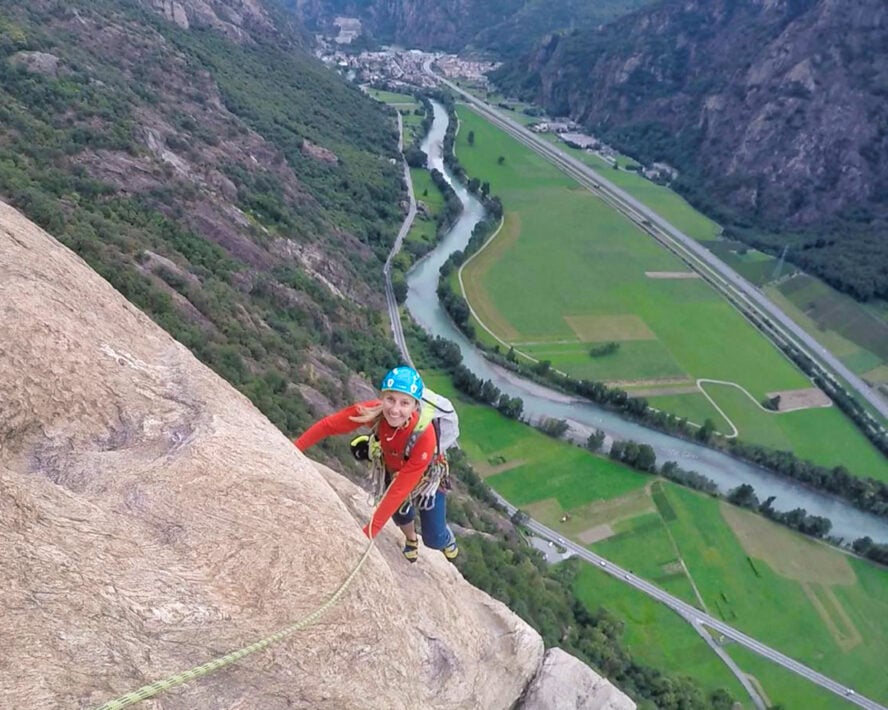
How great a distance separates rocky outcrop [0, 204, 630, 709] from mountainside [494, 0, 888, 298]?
96521mm

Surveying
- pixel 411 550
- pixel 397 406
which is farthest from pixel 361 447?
pixel 411 550

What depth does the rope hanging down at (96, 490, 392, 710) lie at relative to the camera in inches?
262

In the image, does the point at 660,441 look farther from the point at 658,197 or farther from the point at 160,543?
the point at 658,197

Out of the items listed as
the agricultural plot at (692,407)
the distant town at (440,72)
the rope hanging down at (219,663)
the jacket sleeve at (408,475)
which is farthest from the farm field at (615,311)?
the rope hanging down at (219,663)

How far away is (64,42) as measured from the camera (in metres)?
56.3

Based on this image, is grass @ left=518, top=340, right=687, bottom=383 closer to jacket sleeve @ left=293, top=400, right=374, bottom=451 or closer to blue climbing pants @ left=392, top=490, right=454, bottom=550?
blue climbing pants @ left=392, top=490, right=454, bottom=550

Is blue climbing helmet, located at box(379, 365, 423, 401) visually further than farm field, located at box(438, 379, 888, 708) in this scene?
No

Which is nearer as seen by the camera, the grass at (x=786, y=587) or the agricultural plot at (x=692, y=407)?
the grass at (x=786, y=587)

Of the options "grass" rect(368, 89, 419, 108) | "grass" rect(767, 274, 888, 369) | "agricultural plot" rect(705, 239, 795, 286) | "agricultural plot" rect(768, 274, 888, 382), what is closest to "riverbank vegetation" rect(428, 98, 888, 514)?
"agricultural plot" rect(768, 274, 888, 382)

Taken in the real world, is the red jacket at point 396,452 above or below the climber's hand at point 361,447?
above

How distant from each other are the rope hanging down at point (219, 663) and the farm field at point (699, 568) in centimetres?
3885

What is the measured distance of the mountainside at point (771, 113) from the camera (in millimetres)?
104125

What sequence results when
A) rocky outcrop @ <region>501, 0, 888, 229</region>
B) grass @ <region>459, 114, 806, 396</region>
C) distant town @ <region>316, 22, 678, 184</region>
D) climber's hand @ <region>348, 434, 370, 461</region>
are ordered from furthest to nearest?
distant town @ <region>316, 22, 678, 184</region> < rocky outcrop @ <region>501, 0, 888, 229</region> < grass @ <region>459, 114, 806, 396</region> < climber's hand @ <region>348, 434, 370, 461</region>

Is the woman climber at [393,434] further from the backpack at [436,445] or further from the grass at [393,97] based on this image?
the grass at [393,97]
